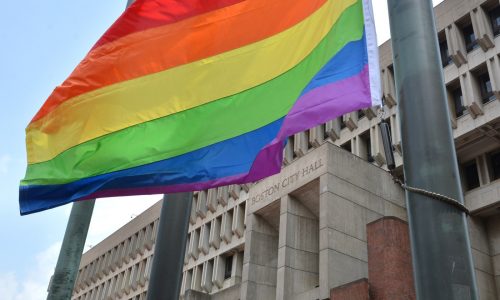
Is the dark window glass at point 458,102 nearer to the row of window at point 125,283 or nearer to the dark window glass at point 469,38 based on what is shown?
the dark window glass at point 469,38

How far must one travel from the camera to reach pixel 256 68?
7.64 m

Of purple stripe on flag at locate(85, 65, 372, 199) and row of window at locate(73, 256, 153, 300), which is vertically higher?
row of window at locate(73, 256, 153, 300)

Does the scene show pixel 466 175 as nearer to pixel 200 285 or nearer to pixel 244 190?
pixel 244 190

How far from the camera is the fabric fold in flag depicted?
6.52 meters

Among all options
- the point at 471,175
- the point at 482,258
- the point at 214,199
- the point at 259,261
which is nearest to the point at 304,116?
the point at 259,261

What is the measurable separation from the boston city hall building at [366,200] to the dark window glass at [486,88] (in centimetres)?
6

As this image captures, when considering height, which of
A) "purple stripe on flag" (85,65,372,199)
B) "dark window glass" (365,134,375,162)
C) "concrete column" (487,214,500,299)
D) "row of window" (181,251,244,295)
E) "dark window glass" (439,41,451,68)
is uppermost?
"dark window glass" (439,41,451,68)

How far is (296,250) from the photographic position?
85.3ft

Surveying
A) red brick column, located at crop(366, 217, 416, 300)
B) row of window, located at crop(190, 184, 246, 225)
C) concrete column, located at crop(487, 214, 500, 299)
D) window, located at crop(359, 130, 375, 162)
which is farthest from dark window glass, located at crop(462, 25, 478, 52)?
red brick column, located at crop(366, 217, 416, 300)

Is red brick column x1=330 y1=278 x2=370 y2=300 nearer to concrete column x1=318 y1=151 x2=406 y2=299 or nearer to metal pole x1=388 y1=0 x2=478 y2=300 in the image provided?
concrete column x1=318 y1=151 x2=406 y2=299

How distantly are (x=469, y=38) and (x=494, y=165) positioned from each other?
7.92m

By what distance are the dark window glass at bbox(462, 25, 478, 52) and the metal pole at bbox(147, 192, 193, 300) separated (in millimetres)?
29441

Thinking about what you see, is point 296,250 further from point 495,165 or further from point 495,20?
point 495,20

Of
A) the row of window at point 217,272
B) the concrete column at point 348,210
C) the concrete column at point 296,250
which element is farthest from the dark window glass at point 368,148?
the row of window at point 217,272
